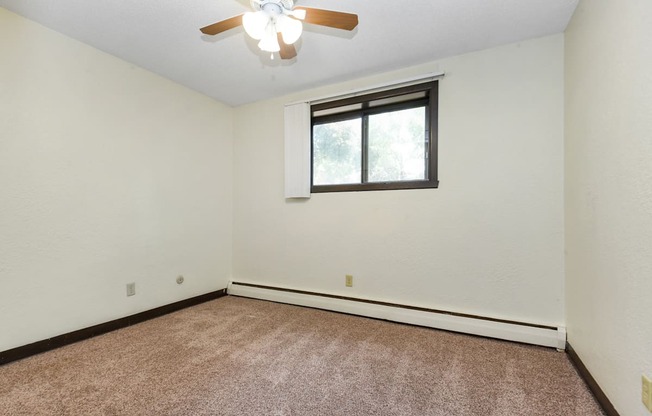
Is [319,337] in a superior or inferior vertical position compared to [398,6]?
inferior

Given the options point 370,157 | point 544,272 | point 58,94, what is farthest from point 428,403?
point 58,94

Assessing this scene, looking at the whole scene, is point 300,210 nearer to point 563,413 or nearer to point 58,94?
point 58,94

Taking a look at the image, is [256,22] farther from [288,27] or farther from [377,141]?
[377,141]

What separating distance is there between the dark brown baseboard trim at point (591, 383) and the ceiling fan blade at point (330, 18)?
2272 mm

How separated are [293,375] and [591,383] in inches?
64.5

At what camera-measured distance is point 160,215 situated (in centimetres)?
276

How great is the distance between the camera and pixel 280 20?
62.5 inches

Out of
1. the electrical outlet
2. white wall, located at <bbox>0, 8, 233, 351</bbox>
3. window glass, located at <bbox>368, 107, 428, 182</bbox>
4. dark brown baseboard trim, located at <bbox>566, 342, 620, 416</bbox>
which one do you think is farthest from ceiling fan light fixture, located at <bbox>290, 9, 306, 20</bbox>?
dark brown baseboard trim, located at <bbox>566, 342, 620, 416</bbox>

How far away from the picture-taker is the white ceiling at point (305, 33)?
1.81 metres

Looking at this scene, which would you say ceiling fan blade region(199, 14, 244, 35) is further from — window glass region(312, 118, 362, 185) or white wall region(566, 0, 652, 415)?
white wall region(566, 0, 652, 415)

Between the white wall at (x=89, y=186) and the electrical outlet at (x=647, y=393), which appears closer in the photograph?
the electrical outlet at (x=647, y=393)

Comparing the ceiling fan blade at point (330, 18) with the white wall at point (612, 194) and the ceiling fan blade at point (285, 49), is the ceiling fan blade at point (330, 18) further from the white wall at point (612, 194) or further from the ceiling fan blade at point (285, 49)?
the white wall at point (612, 194)

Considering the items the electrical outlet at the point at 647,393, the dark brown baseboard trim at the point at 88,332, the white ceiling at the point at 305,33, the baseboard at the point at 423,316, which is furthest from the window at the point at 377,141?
the dark brown baseboard trim at the point at 88,332

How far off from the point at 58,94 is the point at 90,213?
0.90 m
